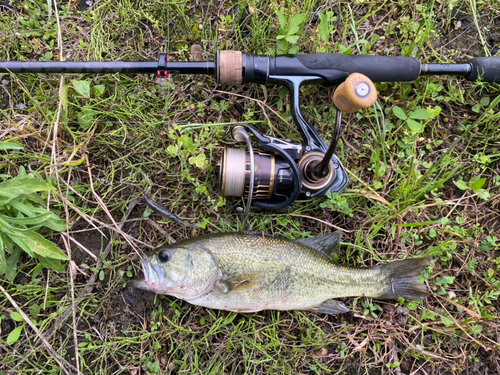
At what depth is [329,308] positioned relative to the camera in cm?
276

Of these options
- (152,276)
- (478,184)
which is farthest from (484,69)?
(152,276)

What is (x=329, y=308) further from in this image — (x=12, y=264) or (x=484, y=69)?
(x=12, y=264)

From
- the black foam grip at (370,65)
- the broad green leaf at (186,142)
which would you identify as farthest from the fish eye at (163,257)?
the black foam grip at (370,65)

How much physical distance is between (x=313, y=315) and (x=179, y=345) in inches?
44.3

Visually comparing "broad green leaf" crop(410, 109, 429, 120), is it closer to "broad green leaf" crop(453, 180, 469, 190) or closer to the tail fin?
"broad green leaf" crop(453, 180, 469, 190)

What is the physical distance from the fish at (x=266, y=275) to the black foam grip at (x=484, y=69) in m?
1.50

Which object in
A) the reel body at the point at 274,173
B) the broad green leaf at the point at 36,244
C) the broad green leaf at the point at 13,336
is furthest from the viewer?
the broad green leaf at the point at 13,336

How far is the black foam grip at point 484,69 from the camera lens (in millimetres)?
2721

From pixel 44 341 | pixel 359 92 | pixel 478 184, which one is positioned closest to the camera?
pixel 359 92

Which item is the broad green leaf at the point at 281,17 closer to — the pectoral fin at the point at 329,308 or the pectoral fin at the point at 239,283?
the pectoral fin at the point at 239,283

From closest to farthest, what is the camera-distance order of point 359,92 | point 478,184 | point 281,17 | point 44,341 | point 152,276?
point 359,92, point 152,276, point 44,341, point 281,17, point 478,184

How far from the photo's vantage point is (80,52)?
3.04 m

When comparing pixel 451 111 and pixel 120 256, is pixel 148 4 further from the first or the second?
pixel 451 111

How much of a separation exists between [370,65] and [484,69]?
3.10 feet
